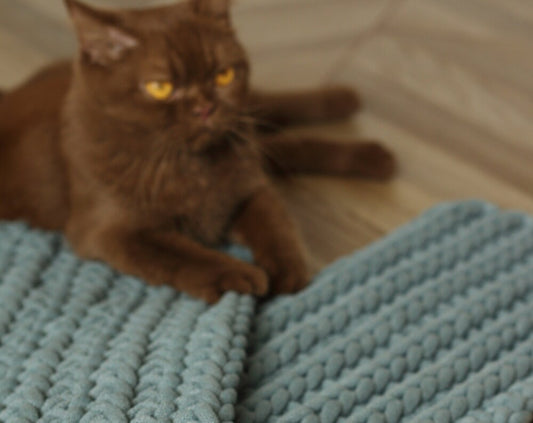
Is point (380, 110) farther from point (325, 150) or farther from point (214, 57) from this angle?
point (214, 57)

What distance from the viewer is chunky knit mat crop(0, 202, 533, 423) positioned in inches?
29.3

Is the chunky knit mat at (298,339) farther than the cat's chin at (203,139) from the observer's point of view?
No

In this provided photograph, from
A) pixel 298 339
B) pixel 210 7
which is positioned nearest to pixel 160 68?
pixel 210 7

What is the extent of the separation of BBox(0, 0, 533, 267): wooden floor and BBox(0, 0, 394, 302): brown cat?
167mm

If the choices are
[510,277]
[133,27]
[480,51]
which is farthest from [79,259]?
[480,51]

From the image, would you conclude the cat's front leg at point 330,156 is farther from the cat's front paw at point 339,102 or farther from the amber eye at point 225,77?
the amber eye at point 225,77

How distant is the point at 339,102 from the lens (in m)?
1.32

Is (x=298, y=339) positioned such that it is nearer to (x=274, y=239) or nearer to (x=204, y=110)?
(x=274, y=239)

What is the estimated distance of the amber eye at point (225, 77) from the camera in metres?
0.95

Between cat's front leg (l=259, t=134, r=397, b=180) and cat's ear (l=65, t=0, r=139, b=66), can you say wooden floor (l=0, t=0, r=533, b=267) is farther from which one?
cat's ear (l=65, t=0, r=139, b=66)

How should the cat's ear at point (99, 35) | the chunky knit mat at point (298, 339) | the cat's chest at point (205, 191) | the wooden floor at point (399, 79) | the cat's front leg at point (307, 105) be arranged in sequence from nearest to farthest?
the chunky knit mat at point (298, 339)
the cat's ear at point (99, 35)
the cat's chest at point (205, 191)
the wooden floor at point (399, 79)
the cat's front leg at point (307, 105)

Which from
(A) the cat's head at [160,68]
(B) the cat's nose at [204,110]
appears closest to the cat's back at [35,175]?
(A) the cat's head at [160,68]

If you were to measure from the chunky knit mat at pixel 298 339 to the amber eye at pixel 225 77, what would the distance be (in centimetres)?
27

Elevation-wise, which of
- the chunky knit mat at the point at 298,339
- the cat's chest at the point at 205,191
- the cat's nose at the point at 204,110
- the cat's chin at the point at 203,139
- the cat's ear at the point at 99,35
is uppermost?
the cat's ear at the point at 99,35
